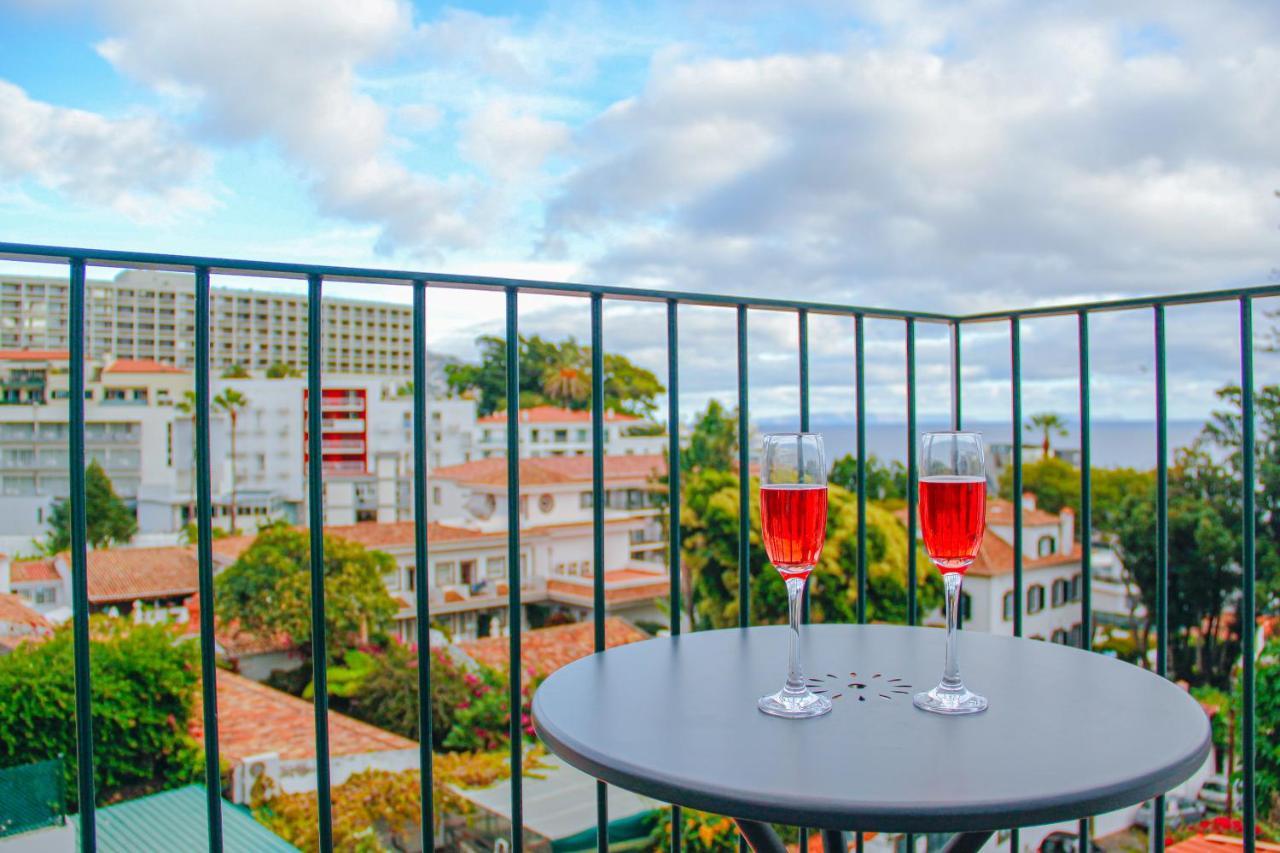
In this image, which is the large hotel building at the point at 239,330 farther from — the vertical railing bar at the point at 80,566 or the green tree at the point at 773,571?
the vertical railing bar at the point at 80,566

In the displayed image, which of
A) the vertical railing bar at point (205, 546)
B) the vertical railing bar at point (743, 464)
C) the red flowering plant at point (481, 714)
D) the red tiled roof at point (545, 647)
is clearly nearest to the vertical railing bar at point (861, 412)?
the vertical railing bar at point (743, 464)

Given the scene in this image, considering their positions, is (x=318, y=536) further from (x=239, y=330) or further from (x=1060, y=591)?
(x=239, y=330)

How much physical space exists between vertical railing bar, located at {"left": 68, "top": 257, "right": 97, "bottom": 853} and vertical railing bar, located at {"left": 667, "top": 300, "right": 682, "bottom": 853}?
0.75 m

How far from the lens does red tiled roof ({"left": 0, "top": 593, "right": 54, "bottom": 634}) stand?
19719mm

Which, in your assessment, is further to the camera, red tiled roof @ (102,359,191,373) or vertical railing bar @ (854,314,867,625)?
red tiled roof @ (102,359,191,373)

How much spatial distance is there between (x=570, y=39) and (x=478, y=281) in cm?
2325

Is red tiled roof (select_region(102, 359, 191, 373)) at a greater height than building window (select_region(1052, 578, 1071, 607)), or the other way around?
red tiled roof (select_region(102, 359, 191, 373))

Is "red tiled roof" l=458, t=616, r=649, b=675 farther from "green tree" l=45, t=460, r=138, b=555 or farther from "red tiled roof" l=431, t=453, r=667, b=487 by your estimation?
"green tree" l=45, t=460, r=138, b=555

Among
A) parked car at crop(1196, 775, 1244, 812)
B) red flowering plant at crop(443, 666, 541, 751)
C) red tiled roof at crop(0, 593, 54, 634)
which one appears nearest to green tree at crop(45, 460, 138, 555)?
red tiled roof at crop(0, 593, 54, 634)

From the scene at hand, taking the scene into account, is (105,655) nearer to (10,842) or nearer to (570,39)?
(10,842)

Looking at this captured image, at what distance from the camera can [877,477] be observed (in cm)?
2342

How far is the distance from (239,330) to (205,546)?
36.9 metres

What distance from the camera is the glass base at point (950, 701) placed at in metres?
0.77

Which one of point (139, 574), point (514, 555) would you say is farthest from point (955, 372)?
point (139, 574)
